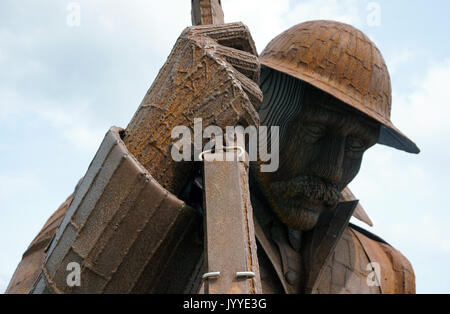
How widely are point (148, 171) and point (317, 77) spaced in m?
1.92

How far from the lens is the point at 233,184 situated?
1.93 meters

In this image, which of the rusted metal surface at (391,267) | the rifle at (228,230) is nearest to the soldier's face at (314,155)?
the rusted metal surface at (391,267)

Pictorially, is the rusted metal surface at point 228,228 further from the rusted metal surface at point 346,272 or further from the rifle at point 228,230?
the rusted metal surface at point 346,272

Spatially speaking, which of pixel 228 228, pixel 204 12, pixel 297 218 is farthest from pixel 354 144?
pixel 228 228

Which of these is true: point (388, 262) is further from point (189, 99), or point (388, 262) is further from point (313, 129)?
point (189, 99)

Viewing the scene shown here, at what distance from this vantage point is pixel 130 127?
97.3 inches

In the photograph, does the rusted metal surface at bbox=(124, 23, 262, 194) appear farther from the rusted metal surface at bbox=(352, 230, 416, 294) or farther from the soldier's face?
the rusted metal surface at bbox=(352, 230, 416, 294)

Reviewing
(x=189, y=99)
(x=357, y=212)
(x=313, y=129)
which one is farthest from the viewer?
(x=357, y=212)

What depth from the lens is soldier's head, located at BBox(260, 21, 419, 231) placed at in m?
3.92

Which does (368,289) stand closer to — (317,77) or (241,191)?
(317,77)

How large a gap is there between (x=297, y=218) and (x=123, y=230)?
1.98 meters

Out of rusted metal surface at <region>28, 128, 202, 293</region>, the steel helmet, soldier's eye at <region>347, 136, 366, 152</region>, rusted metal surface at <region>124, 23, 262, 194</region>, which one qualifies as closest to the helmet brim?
the steel helmet

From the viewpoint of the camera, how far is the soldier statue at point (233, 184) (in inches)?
86.8
